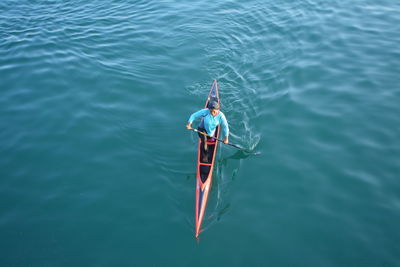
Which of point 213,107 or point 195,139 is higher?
point 213,107

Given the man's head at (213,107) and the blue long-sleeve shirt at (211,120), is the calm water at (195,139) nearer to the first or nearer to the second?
the blue long-sleeve shirt at (211,120)

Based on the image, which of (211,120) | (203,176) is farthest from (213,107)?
(203,176)

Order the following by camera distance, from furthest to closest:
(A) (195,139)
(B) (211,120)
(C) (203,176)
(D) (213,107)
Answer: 1. (A) (195,139)
2. (B) (211,120)
3. (D) (213,107)
4. (C) (203,176)

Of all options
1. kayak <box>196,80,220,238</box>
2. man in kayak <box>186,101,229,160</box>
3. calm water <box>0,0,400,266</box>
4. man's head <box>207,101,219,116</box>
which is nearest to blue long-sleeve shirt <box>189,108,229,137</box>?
man in kayak <box>186,101,229,160</box>

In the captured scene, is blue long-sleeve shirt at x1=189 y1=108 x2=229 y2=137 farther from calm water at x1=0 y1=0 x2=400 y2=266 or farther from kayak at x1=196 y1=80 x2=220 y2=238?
calm water at x1=0 y1=0 x2=400 y2=266

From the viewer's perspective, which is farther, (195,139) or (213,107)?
(195,139)

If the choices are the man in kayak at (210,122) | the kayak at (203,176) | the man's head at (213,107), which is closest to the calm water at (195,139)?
the kayak at (203,176)

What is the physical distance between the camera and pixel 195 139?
11.6m

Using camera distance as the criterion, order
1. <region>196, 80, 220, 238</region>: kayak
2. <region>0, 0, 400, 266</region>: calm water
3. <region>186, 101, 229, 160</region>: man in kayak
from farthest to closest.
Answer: <region>186, 101, 229, 160</region>: man in kayak → <region>196, 80, 220, 238</region>: kayak → <region>0, 0, 400, 266</region>: calm water

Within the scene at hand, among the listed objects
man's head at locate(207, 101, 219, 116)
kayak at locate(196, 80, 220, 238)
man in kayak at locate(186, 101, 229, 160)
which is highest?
man's head at locate(207, 101, 219, 116)

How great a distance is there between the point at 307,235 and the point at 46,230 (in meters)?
8.15

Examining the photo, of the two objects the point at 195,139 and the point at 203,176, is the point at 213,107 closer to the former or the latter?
the point at 195,139

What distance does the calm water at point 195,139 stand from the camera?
27.4ft

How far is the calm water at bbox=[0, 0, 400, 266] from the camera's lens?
27.4 feet
